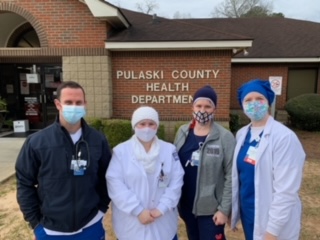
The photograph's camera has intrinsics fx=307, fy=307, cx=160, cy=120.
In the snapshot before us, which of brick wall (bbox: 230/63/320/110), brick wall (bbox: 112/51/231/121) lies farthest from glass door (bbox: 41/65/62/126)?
brick wall (bbox: 230/63/320/110)

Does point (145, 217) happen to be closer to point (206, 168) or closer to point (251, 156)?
point (206, 168)

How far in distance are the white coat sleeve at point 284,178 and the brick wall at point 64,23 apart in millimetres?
7734

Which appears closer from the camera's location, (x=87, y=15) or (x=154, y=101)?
(x=87, y=15)

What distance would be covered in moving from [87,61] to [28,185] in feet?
24.0

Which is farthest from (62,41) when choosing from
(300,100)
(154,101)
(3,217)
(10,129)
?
(300,100)

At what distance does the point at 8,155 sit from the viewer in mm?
7824

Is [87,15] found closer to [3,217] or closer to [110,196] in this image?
[3,217]

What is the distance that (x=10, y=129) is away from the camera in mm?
11484

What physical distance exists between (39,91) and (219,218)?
10.4 meters

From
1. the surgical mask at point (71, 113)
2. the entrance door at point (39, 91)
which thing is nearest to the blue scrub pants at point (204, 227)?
the surgical mask at point (71, 113)

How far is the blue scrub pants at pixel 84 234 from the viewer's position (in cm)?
230

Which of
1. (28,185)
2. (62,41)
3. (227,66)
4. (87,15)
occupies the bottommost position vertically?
(28,185)

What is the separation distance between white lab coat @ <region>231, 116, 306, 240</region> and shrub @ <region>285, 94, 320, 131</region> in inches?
441

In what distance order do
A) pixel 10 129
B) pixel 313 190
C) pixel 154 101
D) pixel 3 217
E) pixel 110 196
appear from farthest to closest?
pixel 10 129, pixel 154 101, pixel 313 190, pixel 3 217, pixel 110 196
